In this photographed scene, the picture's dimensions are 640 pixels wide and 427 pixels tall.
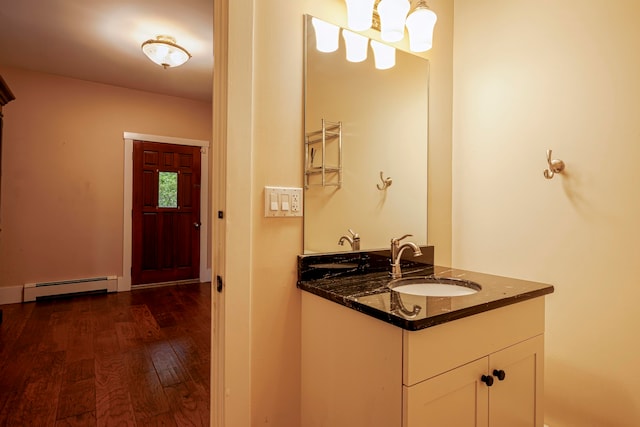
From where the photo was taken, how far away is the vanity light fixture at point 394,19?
1412 mm

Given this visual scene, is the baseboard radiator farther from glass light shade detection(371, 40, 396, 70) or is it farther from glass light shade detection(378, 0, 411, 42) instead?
glass light shade detection(378, 0, 411, 42)

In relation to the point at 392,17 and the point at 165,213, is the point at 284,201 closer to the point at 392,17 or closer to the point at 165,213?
the point at 392,17

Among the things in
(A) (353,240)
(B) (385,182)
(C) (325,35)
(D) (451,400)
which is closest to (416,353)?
(D) (451,400)

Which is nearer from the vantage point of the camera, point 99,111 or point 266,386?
point 266,386

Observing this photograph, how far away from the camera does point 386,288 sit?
4.00 feet

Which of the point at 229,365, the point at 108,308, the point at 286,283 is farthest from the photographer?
the point at 108,308

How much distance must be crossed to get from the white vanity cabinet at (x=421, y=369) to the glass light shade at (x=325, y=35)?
1.03 meters

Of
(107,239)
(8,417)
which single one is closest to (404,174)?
(8,417)

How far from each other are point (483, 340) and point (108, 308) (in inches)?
148

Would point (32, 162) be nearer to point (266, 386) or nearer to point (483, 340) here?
point (266, 386)

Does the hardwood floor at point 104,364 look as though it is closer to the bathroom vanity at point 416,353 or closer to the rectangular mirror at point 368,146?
the bathroom vanity at point 416,353

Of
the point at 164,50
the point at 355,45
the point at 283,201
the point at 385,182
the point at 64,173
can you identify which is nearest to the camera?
the point at 283,201

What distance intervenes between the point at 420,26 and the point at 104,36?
2775mm

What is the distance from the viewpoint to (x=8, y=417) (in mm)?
1677
